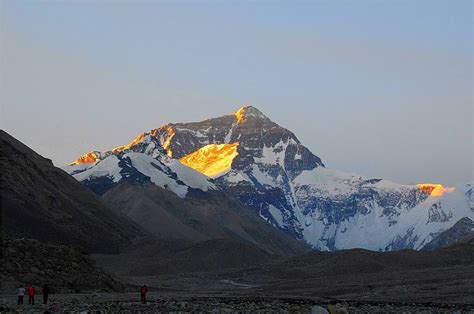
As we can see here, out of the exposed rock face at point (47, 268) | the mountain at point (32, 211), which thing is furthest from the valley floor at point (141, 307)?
the mountain at point (32, 211)

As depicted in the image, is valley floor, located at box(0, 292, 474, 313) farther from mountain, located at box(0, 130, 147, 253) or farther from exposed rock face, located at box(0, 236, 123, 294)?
mountain, located at box(0, 130, 147, 253)

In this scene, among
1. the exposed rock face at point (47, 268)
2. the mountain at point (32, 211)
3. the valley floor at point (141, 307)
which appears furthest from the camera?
the mountain at point (32, 211)

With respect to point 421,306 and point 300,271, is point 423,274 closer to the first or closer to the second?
point 300,271

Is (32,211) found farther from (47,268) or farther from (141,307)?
(141,307)

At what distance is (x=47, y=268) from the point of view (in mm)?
76562

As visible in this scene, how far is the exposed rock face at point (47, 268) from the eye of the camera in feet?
240

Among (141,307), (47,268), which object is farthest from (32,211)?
(141,307)

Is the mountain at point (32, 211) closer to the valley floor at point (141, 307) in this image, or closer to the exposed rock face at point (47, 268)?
the exposed rock face at point (47, 268)

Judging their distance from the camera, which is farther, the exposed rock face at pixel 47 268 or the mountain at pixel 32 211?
the mountain at pixel 32 211

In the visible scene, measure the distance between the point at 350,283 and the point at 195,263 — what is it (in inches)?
3117

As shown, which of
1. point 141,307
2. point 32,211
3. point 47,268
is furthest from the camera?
point 32,211

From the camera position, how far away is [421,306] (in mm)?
72625

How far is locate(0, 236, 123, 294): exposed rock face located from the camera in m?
73.1

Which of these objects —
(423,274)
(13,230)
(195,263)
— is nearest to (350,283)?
(423,274)
